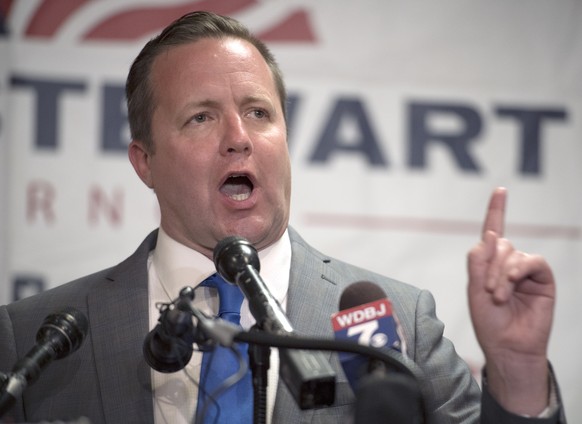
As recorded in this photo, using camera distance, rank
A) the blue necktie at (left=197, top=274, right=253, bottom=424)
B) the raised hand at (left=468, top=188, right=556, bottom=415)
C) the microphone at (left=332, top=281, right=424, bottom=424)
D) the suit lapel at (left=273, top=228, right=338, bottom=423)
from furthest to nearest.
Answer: the suit lapel at (left=273, top=228, right=338, bottom=423)
the blue necktie at (left=197, top=274, right=253, bottom=424)
the raised hand at (left=468, top=188, right=556, bottom=415)
the microphone at (left=332, top=281, right=424, bottom=424)

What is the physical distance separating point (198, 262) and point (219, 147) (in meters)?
0.34

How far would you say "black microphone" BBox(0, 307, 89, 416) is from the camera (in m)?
1.69

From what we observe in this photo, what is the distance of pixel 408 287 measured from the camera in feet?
8.71

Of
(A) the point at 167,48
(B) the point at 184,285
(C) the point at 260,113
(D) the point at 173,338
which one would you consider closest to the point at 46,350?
(D) the point at 173,338

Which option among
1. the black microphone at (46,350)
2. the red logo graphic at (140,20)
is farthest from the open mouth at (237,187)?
the red logo graphic at (140,20)

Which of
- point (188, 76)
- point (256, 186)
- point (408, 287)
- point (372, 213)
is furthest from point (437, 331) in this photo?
point (372, 213)

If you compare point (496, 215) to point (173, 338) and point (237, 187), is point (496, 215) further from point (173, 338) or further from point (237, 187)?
point (237, 187)

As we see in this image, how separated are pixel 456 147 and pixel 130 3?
1.52 metres

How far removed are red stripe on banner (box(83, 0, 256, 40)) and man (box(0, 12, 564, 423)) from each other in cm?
97

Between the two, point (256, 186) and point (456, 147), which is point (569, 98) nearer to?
point (456, 147)

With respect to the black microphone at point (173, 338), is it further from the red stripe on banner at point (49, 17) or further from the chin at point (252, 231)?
the red stripe on banner at point (49, 17)

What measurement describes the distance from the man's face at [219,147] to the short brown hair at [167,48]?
4 cm

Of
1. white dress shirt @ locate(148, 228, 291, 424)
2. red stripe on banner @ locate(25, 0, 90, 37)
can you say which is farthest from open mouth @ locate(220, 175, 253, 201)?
red stripe on banner @ locate(25, 0, 90, 37)

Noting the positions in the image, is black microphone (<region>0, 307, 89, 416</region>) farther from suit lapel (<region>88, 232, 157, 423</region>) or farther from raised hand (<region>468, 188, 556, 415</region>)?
raised hand (<region>468, 188, 556, 415</region>)
